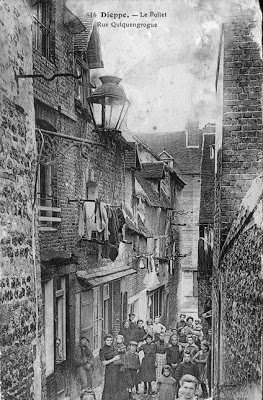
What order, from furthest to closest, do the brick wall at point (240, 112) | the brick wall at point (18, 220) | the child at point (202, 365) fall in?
the child at point (202, 365)
the brick wall at point (240, 112)
the brick wall at point (18, 220)

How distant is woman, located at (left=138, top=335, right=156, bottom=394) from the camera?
3191 millimetres

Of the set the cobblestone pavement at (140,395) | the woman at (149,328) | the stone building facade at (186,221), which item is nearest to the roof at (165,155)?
the stone building facade at (186,221)

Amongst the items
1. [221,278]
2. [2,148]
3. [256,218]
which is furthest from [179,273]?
[2,148]

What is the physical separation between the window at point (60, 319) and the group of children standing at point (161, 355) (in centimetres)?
33

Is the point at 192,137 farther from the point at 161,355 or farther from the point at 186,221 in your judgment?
the point at 161,355

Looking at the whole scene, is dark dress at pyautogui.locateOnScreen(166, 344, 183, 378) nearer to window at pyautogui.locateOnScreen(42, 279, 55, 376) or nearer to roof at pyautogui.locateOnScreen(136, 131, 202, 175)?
window at pyautogui.locateOnScreen(42, 279, 55, 376)

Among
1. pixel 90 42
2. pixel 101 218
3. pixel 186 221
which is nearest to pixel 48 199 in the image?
pixel 101 218

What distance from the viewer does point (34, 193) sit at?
3154mm

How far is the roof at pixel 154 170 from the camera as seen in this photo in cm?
326

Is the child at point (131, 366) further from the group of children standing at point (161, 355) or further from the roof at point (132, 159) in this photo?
the roof at point (132, 159)

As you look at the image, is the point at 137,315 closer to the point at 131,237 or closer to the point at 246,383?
the point at 131,237

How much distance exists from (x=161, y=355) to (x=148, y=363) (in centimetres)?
9

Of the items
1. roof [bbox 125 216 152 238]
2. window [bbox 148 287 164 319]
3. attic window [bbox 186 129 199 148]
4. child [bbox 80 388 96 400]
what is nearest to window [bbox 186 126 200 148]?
attic window [bbox 186 129 199 148]

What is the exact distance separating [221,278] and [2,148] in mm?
1502
